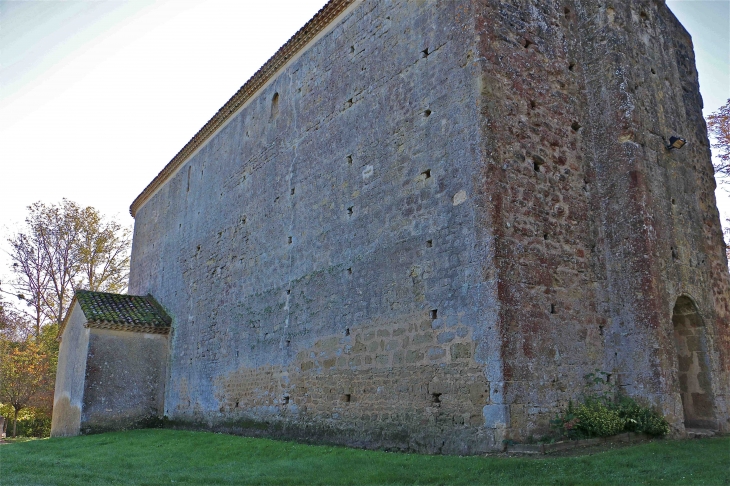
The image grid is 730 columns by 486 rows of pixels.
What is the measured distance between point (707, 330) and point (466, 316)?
4.80m

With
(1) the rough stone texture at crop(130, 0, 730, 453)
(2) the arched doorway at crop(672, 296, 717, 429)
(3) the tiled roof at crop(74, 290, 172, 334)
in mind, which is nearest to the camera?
(1) the rough stone texture at crop(130, 0, 730, 453)

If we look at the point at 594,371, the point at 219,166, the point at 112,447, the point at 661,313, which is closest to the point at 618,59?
the point at 661,313

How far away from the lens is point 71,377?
17.8 m

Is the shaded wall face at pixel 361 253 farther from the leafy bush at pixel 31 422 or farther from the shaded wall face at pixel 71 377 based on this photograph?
the leafy bush at pixel 31 422

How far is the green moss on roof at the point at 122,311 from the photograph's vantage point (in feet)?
57.5

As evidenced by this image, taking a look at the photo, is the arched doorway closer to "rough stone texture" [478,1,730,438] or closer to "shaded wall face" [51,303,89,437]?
"rough stone texture" [478,1,730,438]

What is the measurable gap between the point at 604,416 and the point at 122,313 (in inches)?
597

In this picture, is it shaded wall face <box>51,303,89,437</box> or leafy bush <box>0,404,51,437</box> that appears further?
leafy bush <box>0,404,51,437</box>

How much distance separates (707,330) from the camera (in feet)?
32.8

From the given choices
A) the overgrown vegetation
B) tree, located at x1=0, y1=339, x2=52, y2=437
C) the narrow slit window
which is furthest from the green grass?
tree, located at x1=0, y1=339, x2=52, y2=437

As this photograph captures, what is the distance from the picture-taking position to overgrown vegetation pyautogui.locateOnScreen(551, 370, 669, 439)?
7980 millimetres

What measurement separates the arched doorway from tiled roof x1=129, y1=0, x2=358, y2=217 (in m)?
8.64

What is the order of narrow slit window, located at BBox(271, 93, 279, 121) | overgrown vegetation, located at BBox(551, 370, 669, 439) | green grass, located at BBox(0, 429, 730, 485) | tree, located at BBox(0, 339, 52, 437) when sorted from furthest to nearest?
tree, located at BBox(0, 339, 52, 437)
narrow slit window, located at BBox(271, 93, 279, 121)
overgrown vegetation, located at BBox(551, 370, 669, 439)
green grass, located at BBox(0, 429, 730, 485)

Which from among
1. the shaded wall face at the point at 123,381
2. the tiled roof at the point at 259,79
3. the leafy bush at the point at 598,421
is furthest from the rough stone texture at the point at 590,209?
the shaded wall face at the point at 123,381
